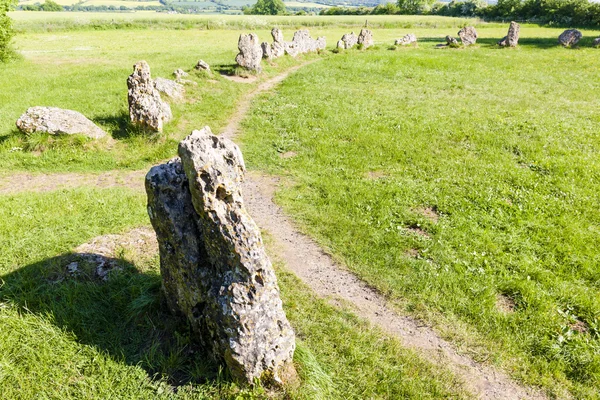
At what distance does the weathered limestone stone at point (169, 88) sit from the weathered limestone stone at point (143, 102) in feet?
11.9

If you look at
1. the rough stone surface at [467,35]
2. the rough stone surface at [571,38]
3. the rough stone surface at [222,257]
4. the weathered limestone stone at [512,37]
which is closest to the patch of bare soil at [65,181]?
the rough stone surface at [222,257]

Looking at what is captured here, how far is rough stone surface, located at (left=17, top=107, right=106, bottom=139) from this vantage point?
15305 mm

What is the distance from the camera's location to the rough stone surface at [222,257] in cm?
565

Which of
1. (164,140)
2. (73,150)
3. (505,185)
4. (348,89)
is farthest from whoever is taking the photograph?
(348,89)

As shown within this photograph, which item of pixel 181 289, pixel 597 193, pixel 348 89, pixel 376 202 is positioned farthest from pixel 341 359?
pixel 348 89

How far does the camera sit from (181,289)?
6.59 meters

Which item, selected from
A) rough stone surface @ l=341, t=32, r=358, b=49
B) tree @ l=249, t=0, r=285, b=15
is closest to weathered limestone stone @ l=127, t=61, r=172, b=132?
rough stone surface @ l=341, t=32, r=358, b=49

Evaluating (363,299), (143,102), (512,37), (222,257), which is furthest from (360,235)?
(512,37)

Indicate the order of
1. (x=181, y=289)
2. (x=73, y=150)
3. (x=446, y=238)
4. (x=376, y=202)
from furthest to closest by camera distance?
(x=73, y=150) < (x=376, y=202) < (x=446, y=238) < (x=181, y=289)

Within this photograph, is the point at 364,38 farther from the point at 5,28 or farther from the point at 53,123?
the point at 53,123

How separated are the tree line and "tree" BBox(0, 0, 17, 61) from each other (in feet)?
261

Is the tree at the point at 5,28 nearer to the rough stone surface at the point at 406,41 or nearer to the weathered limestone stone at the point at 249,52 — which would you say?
the weathered limestone stone at the point at 249,52

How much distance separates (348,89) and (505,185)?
15.4 meters

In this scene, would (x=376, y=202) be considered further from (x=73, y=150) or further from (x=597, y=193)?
(x=73, y=150)
